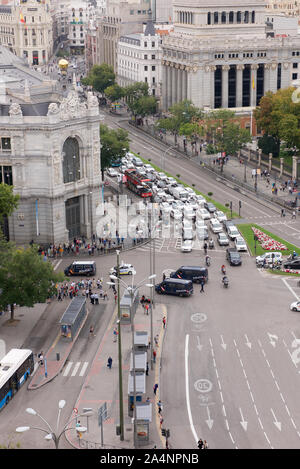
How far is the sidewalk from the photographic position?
69438 mm

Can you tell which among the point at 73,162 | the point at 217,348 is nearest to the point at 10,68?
the point at 73,162

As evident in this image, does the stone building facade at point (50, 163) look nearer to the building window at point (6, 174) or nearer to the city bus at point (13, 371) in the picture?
the building window at point (6, 174)

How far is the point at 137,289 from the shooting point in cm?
10331

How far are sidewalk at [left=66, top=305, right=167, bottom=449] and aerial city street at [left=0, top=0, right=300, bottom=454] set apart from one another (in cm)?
18

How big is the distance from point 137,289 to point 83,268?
1064cm

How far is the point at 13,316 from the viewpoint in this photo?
96.1 m

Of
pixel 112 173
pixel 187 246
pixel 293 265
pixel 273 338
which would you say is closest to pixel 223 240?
pixel 187 246

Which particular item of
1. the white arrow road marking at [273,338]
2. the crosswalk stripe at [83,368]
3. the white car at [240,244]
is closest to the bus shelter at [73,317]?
the crosswalk stripe at [83,368]

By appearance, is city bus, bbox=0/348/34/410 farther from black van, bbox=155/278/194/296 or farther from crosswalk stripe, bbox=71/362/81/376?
black van, bbox=155/278/194/296

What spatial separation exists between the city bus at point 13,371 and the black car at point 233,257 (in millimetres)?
39386

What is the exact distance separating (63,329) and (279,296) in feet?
91.4

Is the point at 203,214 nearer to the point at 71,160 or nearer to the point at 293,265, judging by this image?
the point at 71,160

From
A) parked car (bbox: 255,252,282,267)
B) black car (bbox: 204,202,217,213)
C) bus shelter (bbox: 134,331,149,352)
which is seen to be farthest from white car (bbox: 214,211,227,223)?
bus shelter (bbox: 134,331,149,352)

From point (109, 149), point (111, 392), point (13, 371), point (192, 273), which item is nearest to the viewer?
point (111, 392)
